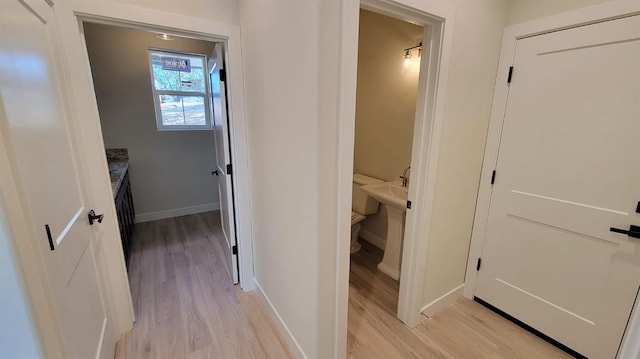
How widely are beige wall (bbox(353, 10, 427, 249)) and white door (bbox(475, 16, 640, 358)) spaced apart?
0.94 meters

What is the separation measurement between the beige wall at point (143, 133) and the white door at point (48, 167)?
7.99ft

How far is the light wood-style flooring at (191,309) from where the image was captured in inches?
68.2

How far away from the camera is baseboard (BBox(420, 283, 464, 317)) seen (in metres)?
2.01

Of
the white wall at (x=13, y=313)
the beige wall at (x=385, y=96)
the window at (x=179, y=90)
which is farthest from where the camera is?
the window at (x=179, y=90)

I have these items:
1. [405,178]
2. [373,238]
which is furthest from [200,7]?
[373,238]

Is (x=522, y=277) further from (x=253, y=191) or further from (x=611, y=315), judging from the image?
(x=253, y=191)

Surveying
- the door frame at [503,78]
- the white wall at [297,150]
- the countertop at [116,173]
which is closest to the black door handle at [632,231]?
the door frame at [503,78]

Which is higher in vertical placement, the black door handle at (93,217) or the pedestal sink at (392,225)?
the black door handle at (93,217)

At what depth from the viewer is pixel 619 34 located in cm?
139

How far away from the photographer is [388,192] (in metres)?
2.58

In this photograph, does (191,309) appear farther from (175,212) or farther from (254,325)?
(175,212)

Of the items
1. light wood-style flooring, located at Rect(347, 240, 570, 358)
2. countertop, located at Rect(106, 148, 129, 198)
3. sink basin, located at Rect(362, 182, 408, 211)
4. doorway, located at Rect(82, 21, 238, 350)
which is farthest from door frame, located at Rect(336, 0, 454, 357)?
countertop, located at Rect(106, 148, 129, 198)

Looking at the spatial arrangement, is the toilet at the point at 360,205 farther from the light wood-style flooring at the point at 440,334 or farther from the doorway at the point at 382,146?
the light wood-style flooring at the point at 440,334

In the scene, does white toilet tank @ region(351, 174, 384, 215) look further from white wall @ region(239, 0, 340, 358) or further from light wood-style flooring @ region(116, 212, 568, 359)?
white wall @ region(239, 0, 340, 358)
